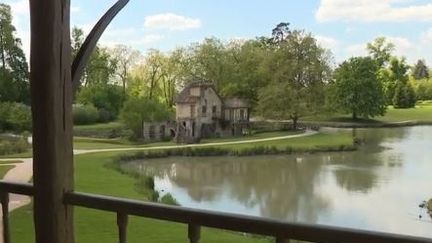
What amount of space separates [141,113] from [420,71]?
11.2 meters

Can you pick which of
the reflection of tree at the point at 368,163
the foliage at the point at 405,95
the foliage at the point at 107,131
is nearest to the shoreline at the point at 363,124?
the reflection of tree at the point at 368,163

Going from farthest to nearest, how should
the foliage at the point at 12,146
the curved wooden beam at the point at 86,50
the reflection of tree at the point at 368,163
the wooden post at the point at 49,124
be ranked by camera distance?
the foliage at the point at 12,146 → the reflection of tree at the point at 368,163 → the curved wooden beam at the point at 86,50 → the wooden post at the point at 49,124

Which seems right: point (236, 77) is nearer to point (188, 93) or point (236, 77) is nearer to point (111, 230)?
point (188, 93)

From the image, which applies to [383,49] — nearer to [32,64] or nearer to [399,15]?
[399,15]

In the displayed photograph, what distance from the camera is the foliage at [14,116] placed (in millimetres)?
7831

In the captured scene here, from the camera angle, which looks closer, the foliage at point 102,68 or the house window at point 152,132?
the foliage at point 102,68

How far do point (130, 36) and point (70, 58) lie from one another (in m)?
13.1

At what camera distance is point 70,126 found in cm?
158

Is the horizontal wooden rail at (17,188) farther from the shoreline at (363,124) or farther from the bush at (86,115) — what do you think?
the bush at (86,115)

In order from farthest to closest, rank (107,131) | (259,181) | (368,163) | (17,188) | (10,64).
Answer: (107,131) < (259,181) < (368,163) < (10,64) < (17,188)

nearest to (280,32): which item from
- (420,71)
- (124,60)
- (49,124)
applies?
(124,60)

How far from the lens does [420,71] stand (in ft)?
17.9

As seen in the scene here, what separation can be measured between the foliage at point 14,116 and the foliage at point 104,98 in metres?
1.24

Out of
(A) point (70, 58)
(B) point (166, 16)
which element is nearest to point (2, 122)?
(B) point (166, 16)
